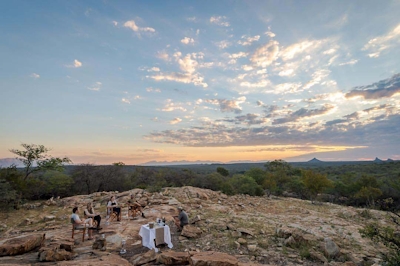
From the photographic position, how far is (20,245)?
6.97 metres

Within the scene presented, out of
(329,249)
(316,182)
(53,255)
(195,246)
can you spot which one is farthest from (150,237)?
(316,182)

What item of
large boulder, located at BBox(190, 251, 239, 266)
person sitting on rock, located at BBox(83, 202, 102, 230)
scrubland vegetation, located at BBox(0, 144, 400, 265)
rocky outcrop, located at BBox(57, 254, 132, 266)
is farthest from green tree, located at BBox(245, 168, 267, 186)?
rocky outcrop, located at BBox(57, 254, 132, 266)

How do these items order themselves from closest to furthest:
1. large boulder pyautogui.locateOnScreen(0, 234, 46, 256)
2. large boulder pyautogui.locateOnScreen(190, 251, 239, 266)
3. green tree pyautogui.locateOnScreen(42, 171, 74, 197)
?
1. large boulder pyautogui.locateOnScreen(190, 251, 239, 266)
2. large boulder pyautogui.locateOnScreen(0, 234, 46, 256)
3. green tree pyautogui.locateOnScreen(42, 171, 74, 197)

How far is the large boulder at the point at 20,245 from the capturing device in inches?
265

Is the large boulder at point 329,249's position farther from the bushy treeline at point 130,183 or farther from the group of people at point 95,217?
the bushy treeline at point 130,183

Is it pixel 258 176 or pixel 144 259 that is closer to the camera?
pixel 144 259

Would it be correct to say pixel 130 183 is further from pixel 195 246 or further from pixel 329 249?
pixel 329 249

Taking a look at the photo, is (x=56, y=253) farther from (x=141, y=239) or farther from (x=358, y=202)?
(x=358, y=202)

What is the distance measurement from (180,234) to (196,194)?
10505mm

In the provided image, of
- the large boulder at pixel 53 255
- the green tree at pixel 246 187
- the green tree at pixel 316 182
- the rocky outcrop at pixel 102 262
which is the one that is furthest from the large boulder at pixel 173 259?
the green tree at pixel 316 182

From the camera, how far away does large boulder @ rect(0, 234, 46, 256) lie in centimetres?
674

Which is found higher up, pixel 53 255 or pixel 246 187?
pixel 53 255

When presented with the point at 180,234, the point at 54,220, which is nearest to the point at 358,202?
the point at 180,234

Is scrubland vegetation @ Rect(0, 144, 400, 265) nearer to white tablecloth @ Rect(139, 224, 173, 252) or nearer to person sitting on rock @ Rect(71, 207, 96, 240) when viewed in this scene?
person sitting on rock @ Rect(71, 207, 96, 240)
